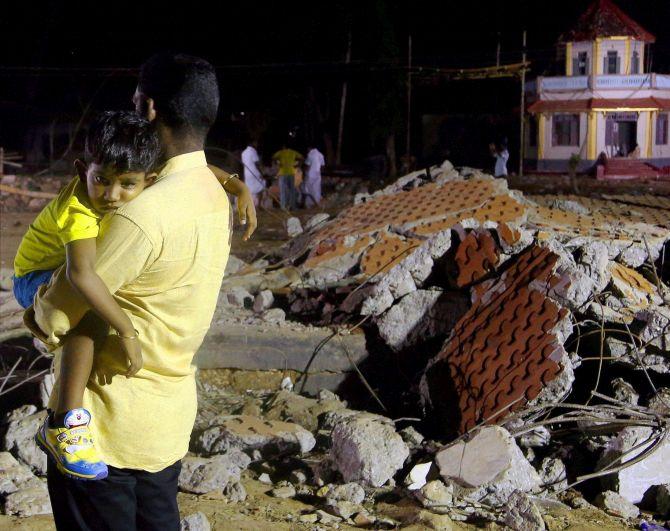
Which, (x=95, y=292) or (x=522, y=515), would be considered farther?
(x=522, y=515)

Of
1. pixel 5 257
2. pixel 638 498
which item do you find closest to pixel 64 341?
pixel 638 498

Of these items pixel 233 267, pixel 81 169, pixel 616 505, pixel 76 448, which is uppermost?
pixel 81 169

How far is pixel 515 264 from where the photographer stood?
17.9ft

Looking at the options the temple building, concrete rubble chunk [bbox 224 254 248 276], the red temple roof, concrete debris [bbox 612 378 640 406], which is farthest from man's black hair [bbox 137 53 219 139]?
the red temple roof

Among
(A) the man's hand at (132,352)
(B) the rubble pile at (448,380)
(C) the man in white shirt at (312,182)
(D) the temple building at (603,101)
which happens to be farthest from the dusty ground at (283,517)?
(D) the temple building at (603,101)

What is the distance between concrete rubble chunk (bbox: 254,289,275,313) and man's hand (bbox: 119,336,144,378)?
4.23m

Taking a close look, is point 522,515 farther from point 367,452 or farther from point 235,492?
point 235,492

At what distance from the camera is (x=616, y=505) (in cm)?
406

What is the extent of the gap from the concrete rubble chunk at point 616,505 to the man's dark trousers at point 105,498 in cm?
262

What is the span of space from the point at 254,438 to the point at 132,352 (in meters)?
2.71

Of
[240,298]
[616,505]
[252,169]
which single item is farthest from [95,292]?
[252,169]

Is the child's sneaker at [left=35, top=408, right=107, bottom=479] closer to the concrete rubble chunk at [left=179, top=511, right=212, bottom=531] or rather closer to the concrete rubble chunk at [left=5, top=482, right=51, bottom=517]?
the concrete rubble chunk at [left=179, top=511, right=212, bottom=531]

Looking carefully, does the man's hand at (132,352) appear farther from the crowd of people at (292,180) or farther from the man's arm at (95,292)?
the crowd of people at (292,180)

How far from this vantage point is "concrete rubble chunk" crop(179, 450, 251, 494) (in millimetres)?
4098
